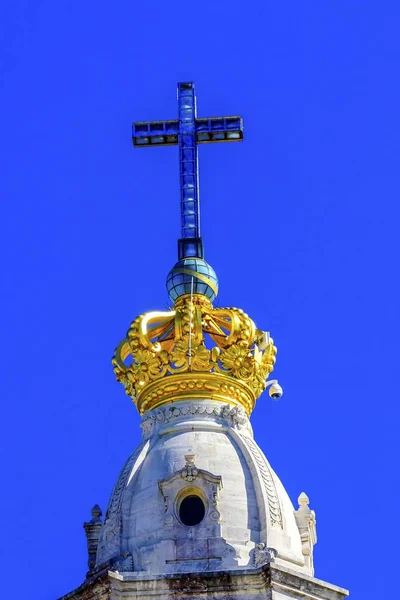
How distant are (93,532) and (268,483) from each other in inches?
172

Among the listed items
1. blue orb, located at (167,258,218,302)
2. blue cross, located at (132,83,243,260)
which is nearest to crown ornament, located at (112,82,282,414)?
blue orb, located at (167,258,218,302)

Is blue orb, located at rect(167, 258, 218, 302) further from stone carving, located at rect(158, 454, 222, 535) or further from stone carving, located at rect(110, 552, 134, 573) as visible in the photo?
stone carving, located at rect(110, 552, 134, 573)

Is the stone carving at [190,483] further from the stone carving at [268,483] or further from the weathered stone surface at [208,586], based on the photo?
the weathered stone surface at [208,586]

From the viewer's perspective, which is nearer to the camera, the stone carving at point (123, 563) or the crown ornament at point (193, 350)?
the stone carving at point (123, 563)

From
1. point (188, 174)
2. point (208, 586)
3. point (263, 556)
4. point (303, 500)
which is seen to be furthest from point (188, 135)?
point (208, 586)

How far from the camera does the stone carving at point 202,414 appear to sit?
46656 millimetres

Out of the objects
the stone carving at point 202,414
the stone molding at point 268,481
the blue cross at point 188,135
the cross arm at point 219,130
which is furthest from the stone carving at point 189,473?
the cross arm at point 219,130

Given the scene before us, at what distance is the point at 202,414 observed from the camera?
46.6 metres

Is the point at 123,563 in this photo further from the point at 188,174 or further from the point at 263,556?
the point at 188,174

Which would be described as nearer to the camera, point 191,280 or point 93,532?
point 93,532

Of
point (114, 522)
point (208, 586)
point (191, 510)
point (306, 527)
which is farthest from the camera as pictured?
point (306, 527)

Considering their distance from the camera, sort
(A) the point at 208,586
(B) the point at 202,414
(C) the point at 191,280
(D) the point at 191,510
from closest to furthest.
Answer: (A) the point at 208,586 → (D) the point at 191,510 → (B) the point at 202,414 → (C) the point at 191,280

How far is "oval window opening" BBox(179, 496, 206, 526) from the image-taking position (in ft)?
144

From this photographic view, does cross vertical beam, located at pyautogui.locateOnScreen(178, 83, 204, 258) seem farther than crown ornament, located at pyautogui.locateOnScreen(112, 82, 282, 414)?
Yes
